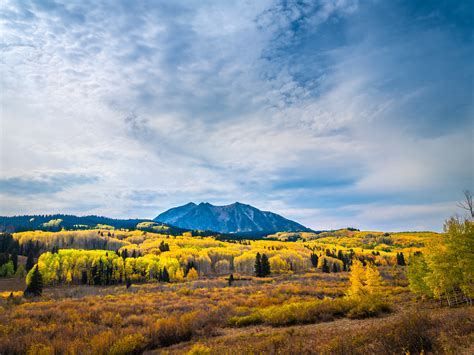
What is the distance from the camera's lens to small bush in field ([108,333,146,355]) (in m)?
12.0

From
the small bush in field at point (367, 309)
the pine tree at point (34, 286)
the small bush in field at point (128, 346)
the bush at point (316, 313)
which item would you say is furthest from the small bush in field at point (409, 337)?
the pine tree at point (34, 286)

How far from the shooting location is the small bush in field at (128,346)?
39.5 ft

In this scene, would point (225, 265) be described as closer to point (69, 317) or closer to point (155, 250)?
Answer: point (155, 250)

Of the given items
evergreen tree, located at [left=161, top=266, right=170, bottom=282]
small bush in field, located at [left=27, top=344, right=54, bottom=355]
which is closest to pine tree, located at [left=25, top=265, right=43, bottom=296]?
evergreen tree, located at [left=161, top=266, right=170, bottom=282]

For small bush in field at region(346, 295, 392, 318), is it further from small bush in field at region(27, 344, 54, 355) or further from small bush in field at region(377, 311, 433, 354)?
small bush in field at region(27, 344, 54, 355)

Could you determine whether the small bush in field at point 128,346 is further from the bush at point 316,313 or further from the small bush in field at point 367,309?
the small bush in field at point 367,309

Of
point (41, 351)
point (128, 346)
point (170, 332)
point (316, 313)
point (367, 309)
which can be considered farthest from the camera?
point (316, 313)

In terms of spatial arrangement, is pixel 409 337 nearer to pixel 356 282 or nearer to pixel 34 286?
pixel 356 282

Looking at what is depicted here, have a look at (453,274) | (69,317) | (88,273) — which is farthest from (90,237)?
(453,274)

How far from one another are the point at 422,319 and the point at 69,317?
2360 cm

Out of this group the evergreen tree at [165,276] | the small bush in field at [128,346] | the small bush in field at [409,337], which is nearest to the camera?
the small bush in field at [409,337]

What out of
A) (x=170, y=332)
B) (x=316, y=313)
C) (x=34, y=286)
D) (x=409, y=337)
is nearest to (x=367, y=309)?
(x=316, y=313)

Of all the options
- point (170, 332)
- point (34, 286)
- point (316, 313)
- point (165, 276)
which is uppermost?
point (170, 332)

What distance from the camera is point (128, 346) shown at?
12.6 metres
